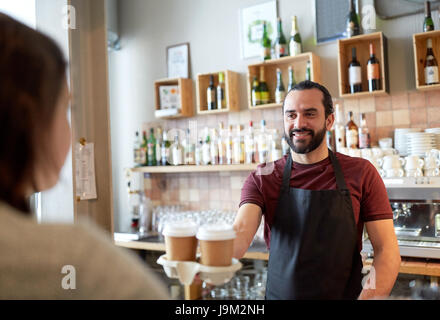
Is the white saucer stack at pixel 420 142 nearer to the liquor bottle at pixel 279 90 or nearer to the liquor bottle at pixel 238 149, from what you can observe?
the liquor bottle at pixel 279 90

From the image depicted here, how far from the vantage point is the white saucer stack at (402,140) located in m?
2.70

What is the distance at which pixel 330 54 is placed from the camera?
10.2 ft

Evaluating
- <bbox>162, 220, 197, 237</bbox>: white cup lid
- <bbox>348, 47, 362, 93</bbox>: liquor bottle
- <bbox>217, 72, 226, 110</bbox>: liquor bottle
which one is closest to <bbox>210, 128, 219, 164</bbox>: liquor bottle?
<bbox>217, 72, 226, 110</bbox>: liquor bottle

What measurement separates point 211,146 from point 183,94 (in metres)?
0.56

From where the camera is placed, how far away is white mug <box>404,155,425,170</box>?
2398 mm

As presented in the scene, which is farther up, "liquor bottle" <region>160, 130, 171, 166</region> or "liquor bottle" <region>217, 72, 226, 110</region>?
"liquor bottle" <region>217, 72, 226, 110</region>

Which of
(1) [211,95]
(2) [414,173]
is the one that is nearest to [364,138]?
(2) [414,173]

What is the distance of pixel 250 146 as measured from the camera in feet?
10.6

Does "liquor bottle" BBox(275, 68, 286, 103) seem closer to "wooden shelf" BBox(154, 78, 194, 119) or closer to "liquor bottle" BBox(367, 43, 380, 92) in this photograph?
"liquor bottle" BBox(367, 43, 380, 92)

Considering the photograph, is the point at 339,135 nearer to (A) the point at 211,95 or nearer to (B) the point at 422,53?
(B) the point at 422,53

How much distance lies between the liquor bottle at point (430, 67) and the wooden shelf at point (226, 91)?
1.46 meters

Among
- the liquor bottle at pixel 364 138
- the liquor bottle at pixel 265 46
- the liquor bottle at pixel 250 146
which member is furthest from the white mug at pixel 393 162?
the liquor bottle at pixel 265 46

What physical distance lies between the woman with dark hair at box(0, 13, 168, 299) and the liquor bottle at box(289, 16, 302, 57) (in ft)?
8.78
